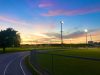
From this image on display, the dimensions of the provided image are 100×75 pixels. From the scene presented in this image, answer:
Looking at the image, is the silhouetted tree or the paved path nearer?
the paved path

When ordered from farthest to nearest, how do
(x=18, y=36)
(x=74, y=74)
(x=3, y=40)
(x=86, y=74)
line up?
(x=18, y=36) < (x=3, y=40) < (x=74, y=74) < (x=86, y=74)

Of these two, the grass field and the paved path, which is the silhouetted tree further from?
the grass field

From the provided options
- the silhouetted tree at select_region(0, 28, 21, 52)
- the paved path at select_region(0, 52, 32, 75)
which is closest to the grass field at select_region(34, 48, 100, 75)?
the paved path at select_region(0, 52, 32, 75)

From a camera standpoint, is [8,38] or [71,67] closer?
[71,67]

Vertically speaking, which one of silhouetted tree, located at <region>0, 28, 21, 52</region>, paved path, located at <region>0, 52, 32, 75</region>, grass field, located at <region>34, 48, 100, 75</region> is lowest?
paved path, located at <region>0, 52, 32, 75</region>

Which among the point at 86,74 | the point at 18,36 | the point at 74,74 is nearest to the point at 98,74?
the point at 86,74

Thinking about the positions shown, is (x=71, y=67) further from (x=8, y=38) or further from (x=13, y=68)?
(x=8, y=38)

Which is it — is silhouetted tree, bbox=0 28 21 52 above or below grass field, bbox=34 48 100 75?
above

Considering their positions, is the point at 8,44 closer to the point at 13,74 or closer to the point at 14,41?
the point at 14,41

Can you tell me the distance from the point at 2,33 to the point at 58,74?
Answer: 7302 cm

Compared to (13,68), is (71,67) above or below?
above

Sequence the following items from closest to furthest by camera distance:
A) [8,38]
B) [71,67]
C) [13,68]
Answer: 1. [71,67]
2. [13,68]
3. [8,38]

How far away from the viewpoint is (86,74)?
13664mm

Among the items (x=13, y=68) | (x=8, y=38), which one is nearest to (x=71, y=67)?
(x=13, y=68)
